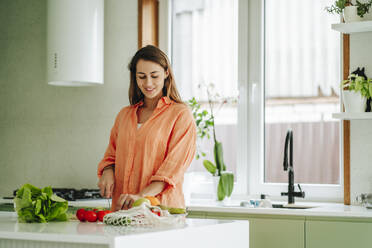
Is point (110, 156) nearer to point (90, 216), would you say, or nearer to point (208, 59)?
point (90, 216)

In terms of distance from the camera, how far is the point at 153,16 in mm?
3902

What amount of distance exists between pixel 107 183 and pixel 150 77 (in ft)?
1.62

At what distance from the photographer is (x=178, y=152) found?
2346mm

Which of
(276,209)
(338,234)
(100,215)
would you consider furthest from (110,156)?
(338,234)

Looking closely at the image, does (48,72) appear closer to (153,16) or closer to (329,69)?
(153,16)

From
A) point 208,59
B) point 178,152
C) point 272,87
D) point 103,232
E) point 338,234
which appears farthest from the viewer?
point 208,59

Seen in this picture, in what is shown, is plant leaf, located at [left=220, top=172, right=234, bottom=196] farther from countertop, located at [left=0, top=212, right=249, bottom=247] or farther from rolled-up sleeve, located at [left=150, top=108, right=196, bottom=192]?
countertop, located at [left=0, top=212, right=249, bottom=247]

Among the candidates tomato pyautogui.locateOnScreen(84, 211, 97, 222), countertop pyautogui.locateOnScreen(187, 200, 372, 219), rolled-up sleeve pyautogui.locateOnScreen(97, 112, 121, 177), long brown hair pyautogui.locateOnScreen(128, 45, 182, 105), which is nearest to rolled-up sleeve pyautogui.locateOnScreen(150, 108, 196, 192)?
long brown hair pyautogui.locateOnScreen(128, 45, 182, 105)

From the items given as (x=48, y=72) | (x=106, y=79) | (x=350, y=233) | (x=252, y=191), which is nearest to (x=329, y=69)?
(x=252, y=191)

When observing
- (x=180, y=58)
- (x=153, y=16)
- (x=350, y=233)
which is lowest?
(x=350, y=233)

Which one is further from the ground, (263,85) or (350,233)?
(263,85)

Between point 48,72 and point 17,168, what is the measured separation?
35.6 inches

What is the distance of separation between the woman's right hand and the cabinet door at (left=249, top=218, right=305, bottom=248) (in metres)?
0.85

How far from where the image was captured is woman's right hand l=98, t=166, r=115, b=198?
240 cm
